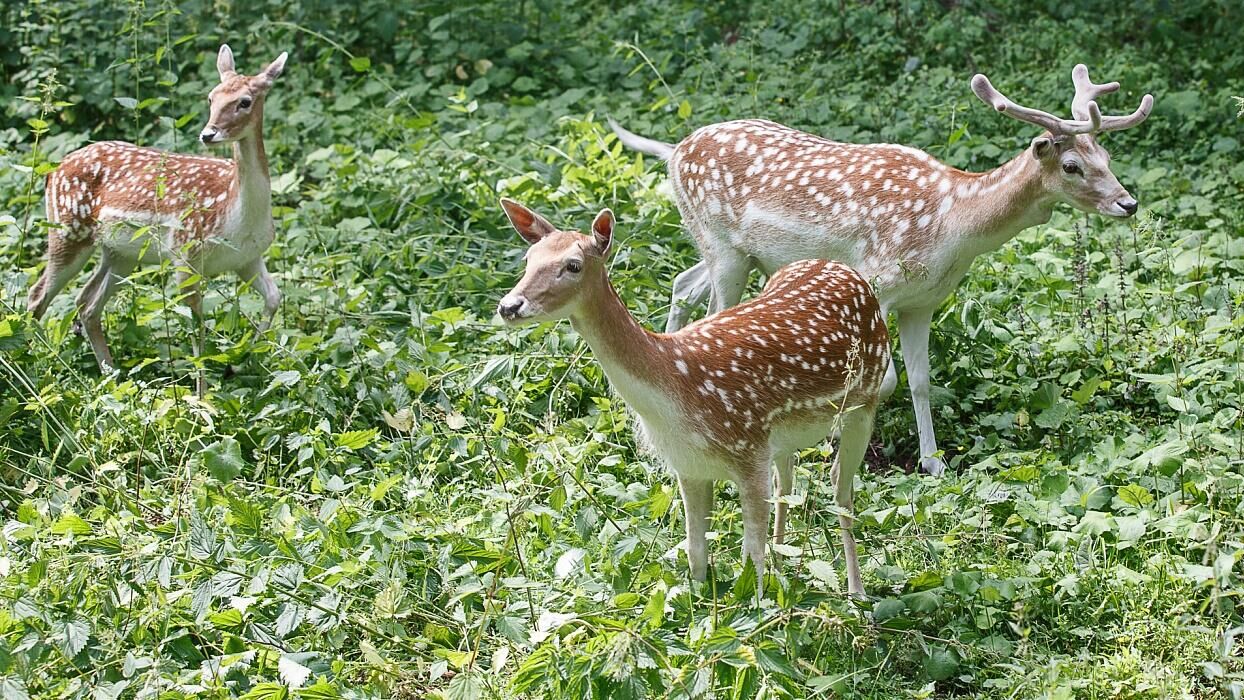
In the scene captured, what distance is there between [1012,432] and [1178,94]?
13.7 ft

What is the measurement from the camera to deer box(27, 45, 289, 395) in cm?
725

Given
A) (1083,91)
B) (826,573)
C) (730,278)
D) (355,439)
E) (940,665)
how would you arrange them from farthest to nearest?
(730,278) → (1083,91) → (355,439) → (940,665) → (826,573)

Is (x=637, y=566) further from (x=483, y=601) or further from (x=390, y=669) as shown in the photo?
(x=390, y=669)

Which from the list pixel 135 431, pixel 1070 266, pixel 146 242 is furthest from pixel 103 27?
pixel 1070 266

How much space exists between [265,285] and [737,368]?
3479 mm

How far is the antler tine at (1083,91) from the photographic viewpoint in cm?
639

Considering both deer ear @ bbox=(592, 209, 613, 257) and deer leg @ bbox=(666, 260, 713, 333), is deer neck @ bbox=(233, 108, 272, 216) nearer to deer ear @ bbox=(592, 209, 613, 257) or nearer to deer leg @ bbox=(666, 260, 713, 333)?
deer leg @ bbox=(666, 260, 713, 333)

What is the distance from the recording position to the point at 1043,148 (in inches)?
245

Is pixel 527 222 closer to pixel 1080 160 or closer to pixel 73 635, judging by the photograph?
pixel 73 635

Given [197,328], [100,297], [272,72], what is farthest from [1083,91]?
[100,297]

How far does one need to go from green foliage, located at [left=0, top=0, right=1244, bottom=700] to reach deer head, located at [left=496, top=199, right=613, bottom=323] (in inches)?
16.6

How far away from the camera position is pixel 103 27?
11.3 metres

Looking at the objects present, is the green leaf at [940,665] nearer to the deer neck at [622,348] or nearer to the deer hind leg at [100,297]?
the deer neck at [622,348]

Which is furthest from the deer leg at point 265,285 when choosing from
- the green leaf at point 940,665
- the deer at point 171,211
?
the green leaf at point 940,665
